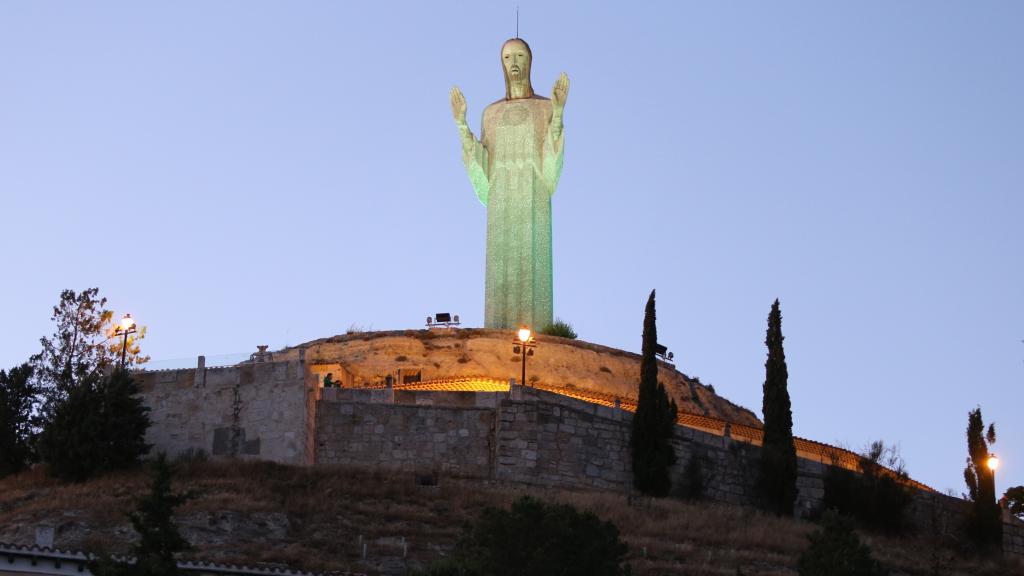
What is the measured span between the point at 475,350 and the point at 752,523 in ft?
31.6

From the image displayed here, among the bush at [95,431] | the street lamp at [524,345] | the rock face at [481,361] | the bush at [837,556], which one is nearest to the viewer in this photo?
the bush at [837,556]

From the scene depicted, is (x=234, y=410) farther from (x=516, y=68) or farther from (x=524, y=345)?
(x=516, y=68)

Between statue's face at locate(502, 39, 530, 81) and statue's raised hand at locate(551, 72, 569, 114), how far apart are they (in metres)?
1.18

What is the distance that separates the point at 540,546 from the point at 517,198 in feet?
72.8

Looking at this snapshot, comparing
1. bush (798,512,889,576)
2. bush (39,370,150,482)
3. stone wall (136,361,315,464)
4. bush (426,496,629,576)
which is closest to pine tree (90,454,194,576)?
bush (426,496,629,576)

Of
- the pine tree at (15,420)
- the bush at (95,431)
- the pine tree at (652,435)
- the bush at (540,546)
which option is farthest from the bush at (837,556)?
the pine tree at (15,420)

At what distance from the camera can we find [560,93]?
50.4m

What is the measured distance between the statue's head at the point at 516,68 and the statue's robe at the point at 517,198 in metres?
0.44

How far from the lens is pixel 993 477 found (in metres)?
42.8

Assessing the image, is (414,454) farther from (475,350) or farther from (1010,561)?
(1010,561)

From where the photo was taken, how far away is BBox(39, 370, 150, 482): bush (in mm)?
38219

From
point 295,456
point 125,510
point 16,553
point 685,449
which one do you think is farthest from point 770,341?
point 16,553

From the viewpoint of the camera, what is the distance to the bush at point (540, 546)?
28469 mm

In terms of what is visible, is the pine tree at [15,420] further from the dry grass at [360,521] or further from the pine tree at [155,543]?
the pine tree at [155,543]
